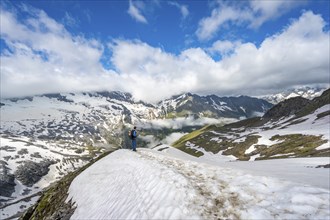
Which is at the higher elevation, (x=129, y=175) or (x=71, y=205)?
(x=129, y=175)

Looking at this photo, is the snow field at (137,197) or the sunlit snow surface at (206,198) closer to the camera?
the sunlit snow surface at (206,198)

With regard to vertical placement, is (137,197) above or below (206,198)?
below

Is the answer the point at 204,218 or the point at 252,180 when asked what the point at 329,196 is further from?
the point at 204,218

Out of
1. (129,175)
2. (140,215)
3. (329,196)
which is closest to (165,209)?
(140,215)

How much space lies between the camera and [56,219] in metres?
19.1

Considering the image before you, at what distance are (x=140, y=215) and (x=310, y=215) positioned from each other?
7075mm

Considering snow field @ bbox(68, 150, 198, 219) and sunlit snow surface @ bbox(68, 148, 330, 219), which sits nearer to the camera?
sunlit snow surface @ bbox(68, 148, 330, 219)

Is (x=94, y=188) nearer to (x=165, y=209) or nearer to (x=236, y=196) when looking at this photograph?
(x=165, y=209)

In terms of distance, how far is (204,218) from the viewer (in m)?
10.8

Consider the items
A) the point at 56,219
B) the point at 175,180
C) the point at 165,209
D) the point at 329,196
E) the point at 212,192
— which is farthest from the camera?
the point at 56,219

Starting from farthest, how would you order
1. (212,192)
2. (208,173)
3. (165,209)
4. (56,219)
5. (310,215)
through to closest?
(56,219), (208,173), (212,192), (165,209), (310,215)

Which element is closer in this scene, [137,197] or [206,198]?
[206,198]

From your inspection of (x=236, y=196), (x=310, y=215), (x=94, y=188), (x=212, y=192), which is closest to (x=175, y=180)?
(x=212, y=192)

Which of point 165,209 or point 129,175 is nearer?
point 165,209
